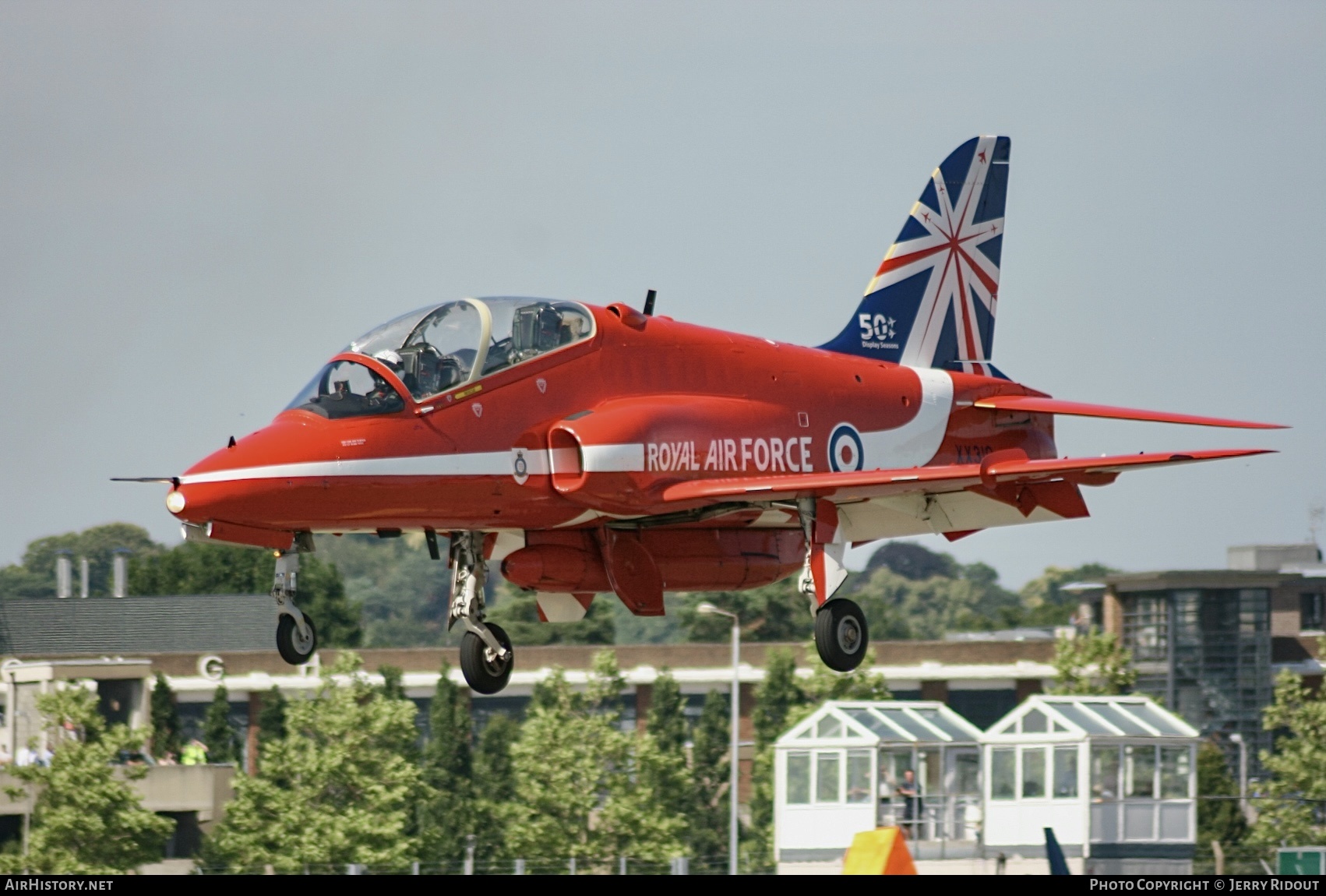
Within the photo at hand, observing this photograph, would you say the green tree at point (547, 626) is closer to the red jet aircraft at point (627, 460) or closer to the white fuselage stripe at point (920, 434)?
the white fuselage stripe at point (920, 434)

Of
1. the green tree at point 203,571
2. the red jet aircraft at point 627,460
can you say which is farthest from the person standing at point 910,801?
the green tree at point 203,571

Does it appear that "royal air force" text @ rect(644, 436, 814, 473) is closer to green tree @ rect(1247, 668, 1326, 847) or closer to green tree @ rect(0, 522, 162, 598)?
green tree @ rect(1247, 668, 1326, 847)

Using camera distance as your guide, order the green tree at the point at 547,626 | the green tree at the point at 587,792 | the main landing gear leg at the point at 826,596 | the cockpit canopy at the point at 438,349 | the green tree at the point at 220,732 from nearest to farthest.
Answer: the cockpit canopy at the point at 438,349, the main landing gear leg at the point at 826,596, the green tree at the point at 587,792, the green tree at the point at 220,732, the green tree at the point at 547,626

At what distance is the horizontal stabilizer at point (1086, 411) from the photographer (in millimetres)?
26594

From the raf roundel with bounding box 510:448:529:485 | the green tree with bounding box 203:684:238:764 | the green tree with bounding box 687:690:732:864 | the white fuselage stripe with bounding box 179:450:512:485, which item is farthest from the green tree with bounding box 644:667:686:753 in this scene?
the white fuselage stripe with bounding box 179:450:512:485

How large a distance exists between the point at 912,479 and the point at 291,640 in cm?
808

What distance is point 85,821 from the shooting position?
178 ft

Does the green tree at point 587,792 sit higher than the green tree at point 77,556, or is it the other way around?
the green tree at point 77,556

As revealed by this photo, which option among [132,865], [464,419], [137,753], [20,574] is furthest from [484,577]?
[20,574]

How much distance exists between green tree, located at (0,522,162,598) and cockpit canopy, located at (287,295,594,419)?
179 ft

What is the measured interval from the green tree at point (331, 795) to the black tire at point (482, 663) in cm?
3611

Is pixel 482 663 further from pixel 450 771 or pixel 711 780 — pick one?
pixel 711 780

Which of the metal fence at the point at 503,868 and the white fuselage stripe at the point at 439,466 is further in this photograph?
the metal fence at the point at 503,868

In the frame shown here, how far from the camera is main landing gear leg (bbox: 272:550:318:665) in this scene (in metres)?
22.9
